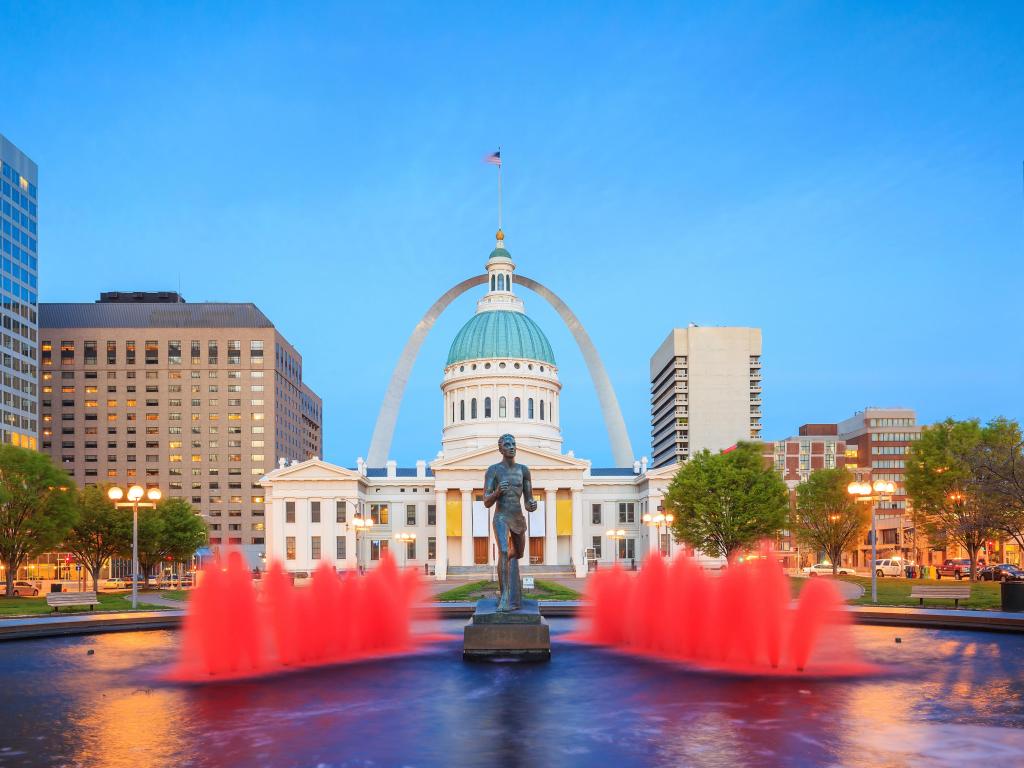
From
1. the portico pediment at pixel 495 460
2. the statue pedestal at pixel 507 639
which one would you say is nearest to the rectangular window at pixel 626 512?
the portico pediment at pixel 495 460

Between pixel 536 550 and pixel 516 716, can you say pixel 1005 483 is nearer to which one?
pixel 516 716

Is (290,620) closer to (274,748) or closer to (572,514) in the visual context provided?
(274,748)

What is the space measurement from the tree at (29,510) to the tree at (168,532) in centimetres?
1323

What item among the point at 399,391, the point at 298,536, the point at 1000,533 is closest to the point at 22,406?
the point at 298,536

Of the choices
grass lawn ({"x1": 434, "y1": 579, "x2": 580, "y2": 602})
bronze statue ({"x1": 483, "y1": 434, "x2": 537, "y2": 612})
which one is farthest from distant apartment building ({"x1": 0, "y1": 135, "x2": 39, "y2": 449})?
bronze statue ({"x1": 483, "y1": 434, "x2": 537, "y2": 612})

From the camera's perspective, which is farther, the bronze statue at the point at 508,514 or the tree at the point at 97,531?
the tree at the point at 97,531

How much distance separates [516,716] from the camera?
15.2m

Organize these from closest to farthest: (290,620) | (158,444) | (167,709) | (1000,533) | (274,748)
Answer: (274,748), (167,709), (290,620), (1000,533), (158,444)

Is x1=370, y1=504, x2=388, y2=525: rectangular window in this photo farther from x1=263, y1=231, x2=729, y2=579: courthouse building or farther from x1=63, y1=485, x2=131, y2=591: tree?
x1=63, y1=485, x2=131, y2=591: tree

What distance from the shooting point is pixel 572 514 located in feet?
394

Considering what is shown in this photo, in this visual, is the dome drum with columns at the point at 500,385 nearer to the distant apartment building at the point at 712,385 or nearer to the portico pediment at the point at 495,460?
the portico pediment at the point at 495,460

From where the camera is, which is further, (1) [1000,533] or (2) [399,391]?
(2) [399,391]

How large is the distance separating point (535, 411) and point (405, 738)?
12524 centimetres

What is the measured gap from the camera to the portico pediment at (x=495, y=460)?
389 ft
